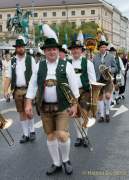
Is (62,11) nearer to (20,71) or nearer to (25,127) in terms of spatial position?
(25,127)

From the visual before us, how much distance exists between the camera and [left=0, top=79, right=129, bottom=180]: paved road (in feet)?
22.4

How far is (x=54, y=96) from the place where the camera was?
22.1ft

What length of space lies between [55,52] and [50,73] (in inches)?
11.1

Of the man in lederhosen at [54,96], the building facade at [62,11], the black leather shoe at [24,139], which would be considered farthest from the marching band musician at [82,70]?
the building facade at [62,11]

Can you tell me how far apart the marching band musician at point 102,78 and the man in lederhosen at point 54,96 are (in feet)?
14.6

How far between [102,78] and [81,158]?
3887 mm

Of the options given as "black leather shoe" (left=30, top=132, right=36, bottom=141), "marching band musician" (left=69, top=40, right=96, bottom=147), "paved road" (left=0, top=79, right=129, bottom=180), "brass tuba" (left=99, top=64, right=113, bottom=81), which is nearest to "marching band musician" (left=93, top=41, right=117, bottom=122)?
"brass tuba" (left=99, top=64, right=113, bottom=81)

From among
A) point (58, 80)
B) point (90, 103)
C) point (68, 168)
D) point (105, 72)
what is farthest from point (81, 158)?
point (105, 72)

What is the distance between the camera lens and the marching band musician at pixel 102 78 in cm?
1120

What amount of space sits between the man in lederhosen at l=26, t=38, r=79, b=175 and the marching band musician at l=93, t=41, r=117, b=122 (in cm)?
446

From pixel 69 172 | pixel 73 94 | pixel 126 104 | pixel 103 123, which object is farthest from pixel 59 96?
pixel 126 104

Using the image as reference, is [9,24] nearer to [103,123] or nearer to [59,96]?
[103,123]

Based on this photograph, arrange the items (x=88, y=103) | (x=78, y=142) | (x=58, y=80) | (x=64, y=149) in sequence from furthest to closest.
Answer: (x=78, y=142) < (x=88, y=103) < (x=64, y=149) < (x=58, y=80)

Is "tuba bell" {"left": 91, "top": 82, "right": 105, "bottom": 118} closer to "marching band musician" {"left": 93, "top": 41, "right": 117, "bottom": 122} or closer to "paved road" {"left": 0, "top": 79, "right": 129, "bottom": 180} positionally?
"paved road" {"left": 0, "top": 79, "right": 129, "bottom": 180}
